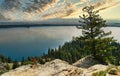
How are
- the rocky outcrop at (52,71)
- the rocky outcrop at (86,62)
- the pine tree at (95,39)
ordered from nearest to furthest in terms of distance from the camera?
the rocky outcrop at (52,71)
the rocky outcrop at (86,62)
the pine tree at (95,39)

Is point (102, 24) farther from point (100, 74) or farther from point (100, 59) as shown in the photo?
point (100, 74)

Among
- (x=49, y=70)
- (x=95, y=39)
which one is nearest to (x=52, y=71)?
(x=49, y=70)

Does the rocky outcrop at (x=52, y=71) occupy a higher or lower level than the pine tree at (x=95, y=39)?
higher

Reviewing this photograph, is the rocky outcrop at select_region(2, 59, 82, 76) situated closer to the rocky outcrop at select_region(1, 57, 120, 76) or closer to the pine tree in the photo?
the rocky outcrop at select_region(1, 57, 120, 76)

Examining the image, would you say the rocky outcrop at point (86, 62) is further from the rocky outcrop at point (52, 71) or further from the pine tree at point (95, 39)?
the rocky outcrop at point (52, 71)

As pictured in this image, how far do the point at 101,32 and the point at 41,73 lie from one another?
164ft

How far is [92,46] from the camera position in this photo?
210 feet

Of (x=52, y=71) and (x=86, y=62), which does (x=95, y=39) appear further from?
(x=52, y=71)

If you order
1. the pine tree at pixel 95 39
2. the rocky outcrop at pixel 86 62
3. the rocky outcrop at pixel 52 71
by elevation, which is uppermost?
the rocky outcrop at pixel 52 71

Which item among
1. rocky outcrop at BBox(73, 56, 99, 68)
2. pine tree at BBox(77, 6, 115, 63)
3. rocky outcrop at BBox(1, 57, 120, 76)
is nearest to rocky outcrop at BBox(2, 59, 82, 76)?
rocky outcrop at BBox(1, 57, 120, 76)

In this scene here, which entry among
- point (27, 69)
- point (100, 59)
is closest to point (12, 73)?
point (27, 69)

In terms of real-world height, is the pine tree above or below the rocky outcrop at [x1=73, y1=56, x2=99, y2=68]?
above

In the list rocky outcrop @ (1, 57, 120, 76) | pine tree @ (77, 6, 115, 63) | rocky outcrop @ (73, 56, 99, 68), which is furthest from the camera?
pine tree @ (77, 6, 115, 63)

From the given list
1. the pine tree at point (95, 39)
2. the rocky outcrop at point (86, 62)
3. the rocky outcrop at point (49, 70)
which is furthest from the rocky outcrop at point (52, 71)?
the pine tree at point (95, 39)
